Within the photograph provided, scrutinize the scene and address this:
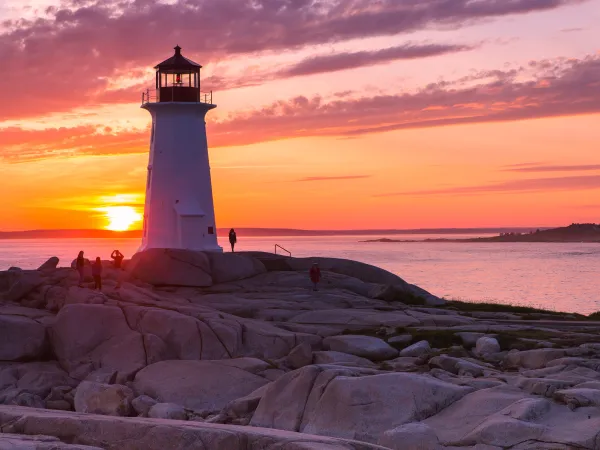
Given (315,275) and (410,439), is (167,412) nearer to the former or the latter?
(410,439)

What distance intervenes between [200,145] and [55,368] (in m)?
22.1

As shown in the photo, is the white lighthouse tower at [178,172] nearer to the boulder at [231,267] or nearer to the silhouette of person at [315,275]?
the boulder at [231,267]

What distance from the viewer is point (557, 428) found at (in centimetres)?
1311

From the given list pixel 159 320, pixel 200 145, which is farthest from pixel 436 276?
pixel 159 320

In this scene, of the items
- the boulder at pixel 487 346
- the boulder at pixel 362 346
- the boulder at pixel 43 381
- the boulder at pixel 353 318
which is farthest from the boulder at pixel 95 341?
the boulder at pixel 487 346

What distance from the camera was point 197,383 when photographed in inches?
783

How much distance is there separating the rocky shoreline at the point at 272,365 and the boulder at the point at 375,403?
3 centimetres

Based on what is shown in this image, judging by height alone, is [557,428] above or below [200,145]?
below

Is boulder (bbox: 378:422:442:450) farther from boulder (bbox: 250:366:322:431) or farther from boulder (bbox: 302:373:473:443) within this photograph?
boulder (bbox: 250:366:322:431)

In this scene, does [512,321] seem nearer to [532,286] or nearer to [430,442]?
[430,442]

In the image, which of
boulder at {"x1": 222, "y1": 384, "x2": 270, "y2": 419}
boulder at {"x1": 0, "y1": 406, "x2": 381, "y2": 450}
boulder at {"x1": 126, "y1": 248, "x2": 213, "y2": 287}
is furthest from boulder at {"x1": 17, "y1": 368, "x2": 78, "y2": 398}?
boulder at {"x1": 126, "y1": 248, "x2": 213, "y2": 287}

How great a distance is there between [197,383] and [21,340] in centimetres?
677

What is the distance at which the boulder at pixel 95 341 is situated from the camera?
73.9 ft

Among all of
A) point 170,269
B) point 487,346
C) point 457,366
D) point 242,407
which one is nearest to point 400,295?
point 170,269
